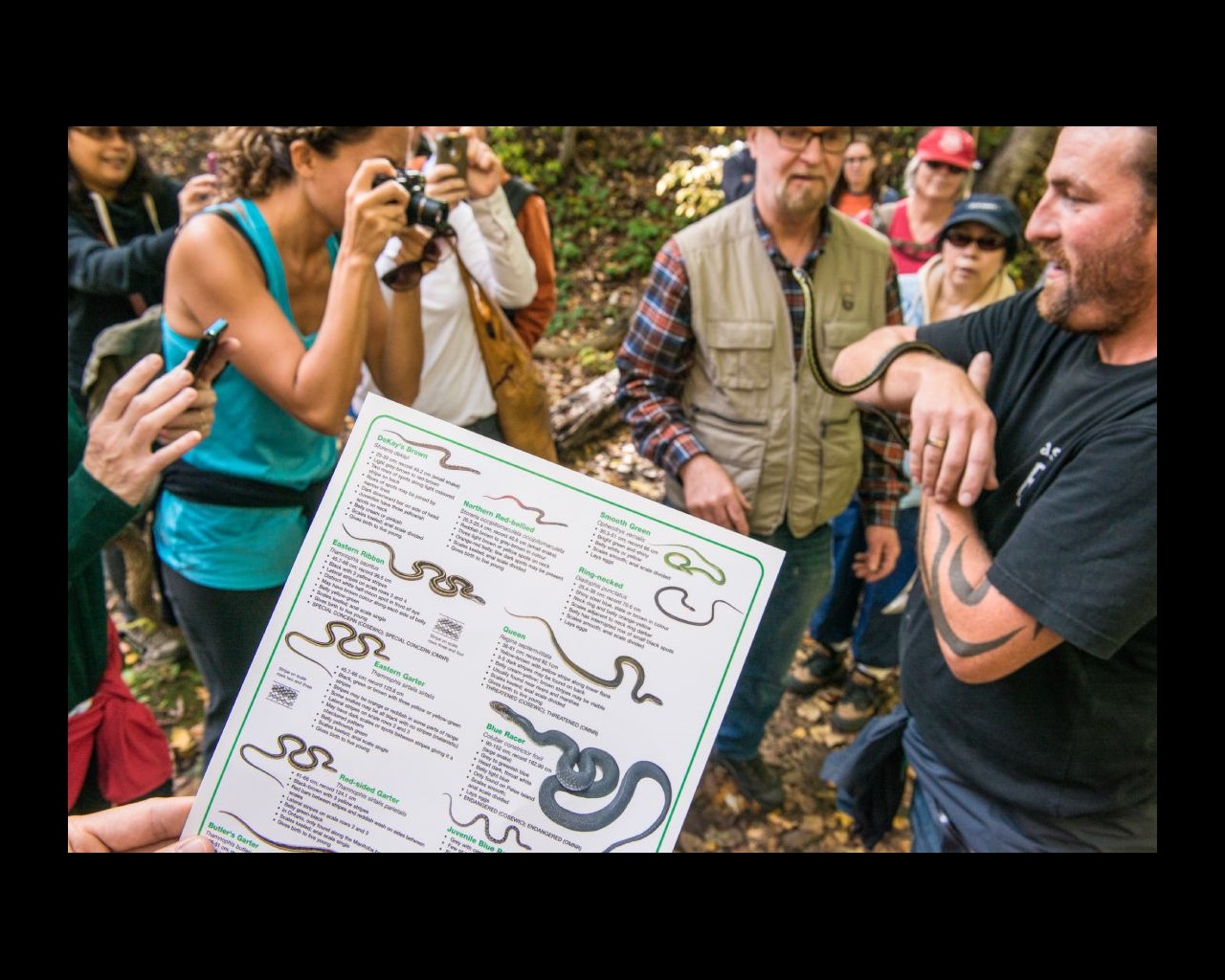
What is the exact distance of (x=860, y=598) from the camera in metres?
3.70

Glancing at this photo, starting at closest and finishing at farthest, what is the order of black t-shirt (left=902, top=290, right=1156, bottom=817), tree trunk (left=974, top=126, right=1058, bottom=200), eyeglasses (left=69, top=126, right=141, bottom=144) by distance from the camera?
black t-shirt (left=902, top=290, right=1156, bottom=817), eyeglasses (left=69, top=126, right=141, bottom=144), tree trunk (left=974, top=126, right=1058, bottom=200)

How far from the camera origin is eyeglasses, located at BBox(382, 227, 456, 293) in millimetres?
2400

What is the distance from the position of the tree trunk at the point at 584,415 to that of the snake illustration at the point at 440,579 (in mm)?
4266

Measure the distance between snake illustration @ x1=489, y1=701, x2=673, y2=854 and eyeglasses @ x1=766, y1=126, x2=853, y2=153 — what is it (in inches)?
80.6

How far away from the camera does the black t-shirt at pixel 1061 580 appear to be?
4.43ft

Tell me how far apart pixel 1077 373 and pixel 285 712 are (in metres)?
1.69

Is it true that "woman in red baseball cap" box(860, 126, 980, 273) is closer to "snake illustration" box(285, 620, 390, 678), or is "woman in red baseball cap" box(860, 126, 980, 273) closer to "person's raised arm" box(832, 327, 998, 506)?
"person's raised arm" box(832, 327, 998, 506)

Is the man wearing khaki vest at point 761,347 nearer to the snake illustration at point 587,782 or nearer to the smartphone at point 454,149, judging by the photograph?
the smartphone at point 454,149

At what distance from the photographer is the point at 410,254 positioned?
2.43m

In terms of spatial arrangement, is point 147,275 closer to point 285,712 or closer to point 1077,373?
point 285,712

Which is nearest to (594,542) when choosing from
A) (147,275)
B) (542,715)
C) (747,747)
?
(542,715)

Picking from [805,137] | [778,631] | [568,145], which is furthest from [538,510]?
[568,145]

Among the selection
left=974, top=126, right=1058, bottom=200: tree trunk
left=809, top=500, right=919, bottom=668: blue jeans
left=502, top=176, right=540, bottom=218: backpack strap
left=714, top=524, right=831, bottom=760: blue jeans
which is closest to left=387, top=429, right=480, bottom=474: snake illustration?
left=714, top=524, right=831, bottom=760: blue jeans

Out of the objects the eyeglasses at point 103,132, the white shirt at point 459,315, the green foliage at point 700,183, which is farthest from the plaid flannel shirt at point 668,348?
the green foliage at point 700,183
